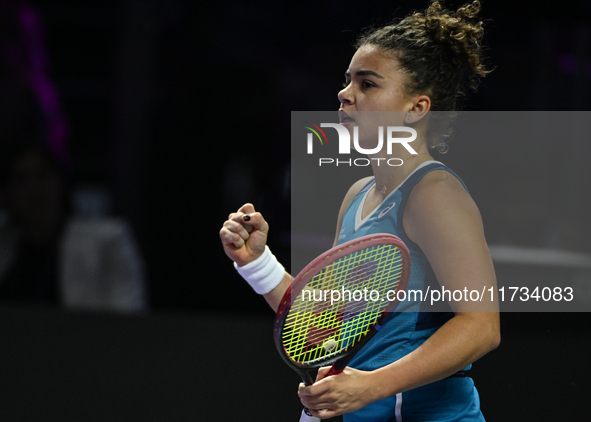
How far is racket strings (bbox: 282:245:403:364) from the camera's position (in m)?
0.94

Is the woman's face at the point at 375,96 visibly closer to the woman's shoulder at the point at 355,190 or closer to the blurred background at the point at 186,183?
the woman's shoulder at the point at 355,190

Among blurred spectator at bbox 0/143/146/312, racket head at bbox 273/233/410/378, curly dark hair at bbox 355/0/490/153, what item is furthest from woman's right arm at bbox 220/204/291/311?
blurred spectator at bbox 0/143/146/312

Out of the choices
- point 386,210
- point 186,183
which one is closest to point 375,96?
point 386,210

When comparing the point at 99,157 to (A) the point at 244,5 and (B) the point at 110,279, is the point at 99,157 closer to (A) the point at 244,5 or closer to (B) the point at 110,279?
(B) the point at 110,279

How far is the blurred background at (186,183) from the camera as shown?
1748 millimetres

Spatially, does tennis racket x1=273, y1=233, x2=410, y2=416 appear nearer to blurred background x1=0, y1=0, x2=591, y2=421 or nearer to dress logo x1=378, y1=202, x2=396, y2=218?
dress logo x1=378, y1=202, x2=396, y2=218

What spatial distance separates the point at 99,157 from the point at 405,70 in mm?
1953

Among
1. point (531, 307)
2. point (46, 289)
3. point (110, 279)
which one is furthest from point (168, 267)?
point (531, 307)

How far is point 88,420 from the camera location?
1854 millimetres

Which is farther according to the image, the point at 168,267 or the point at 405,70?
the point at 168,267

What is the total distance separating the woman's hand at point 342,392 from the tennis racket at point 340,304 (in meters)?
0.04

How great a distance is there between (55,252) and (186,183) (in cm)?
58

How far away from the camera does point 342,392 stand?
856 mm

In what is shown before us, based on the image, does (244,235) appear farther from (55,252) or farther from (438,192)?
(55,252)
